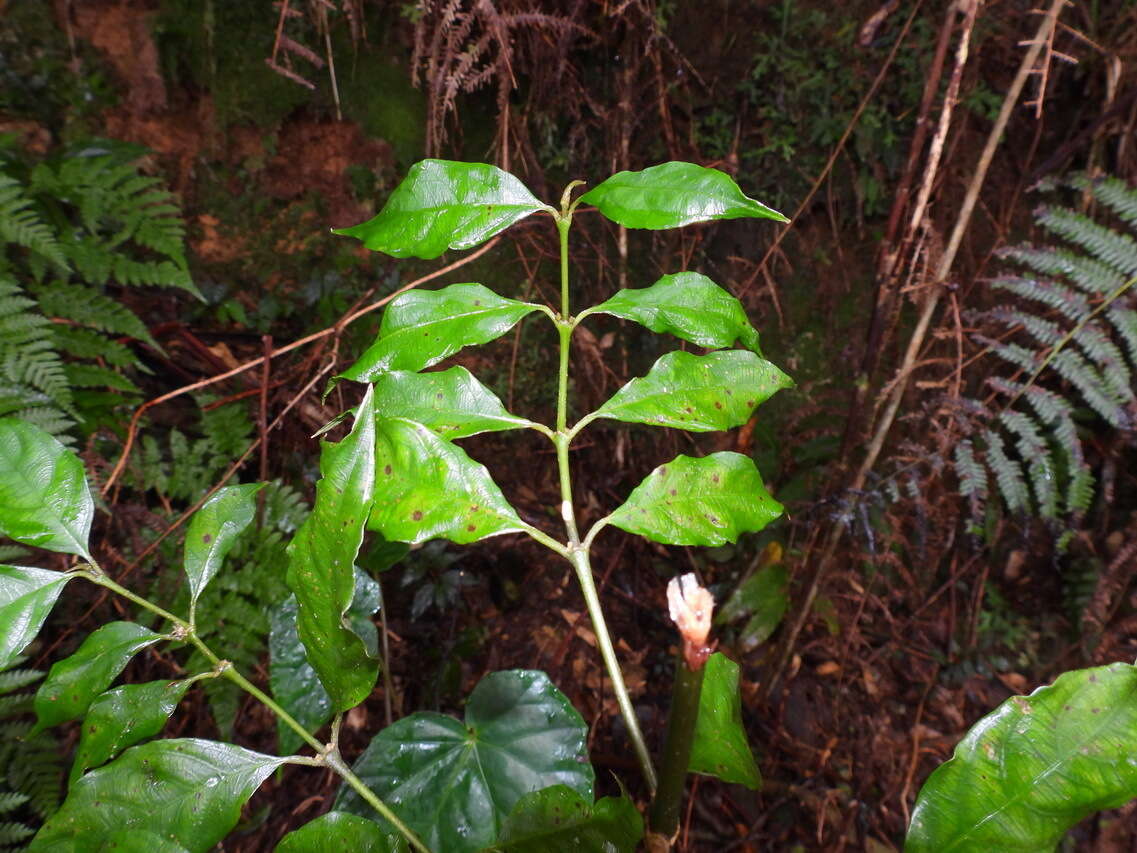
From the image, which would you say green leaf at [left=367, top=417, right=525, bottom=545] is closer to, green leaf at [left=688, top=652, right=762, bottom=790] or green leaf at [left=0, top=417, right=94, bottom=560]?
green leaf at [left=0, top=417, right=94, bottom=560]

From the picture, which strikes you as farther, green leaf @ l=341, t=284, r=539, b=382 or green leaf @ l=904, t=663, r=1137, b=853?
green leaf @ l=341, t=284, r=539, b=382

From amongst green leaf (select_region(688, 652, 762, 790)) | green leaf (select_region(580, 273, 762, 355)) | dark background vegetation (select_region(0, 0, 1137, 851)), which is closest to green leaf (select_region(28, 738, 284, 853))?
green leaf (select_region(688, 652, 762, 790))

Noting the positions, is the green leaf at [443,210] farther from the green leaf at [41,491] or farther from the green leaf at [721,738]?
the green leaf at [721,738]

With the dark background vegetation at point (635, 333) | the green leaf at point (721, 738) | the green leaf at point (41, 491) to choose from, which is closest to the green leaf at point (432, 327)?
the green leaf at point (41, 491)

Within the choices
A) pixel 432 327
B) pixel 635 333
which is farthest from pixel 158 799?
pixel 635 333

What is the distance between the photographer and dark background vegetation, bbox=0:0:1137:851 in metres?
1.77

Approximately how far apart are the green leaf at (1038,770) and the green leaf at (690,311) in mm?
524

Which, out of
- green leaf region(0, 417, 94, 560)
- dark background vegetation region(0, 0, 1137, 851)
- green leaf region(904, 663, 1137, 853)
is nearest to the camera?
green leaf region(904, 663, 1137, 853)

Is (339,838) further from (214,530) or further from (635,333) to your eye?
(635,333)

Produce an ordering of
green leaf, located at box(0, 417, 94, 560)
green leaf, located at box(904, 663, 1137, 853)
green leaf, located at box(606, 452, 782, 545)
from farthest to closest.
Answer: green leaf, located at box(606, 452, 782, 545) < green leaf, located at box(0, 417, 94, 560) < green leaf, located at box(904, 663, 1137, 853)

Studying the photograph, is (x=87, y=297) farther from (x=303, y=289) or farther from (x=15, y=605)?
(x=15, y=605)

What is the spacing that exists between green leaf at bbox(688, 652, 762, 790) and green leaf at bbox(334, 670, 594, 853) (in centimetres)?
18

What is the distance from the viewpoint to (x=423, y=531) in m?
0.74

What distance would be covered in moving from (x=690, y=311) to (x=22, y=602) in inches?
34.3
